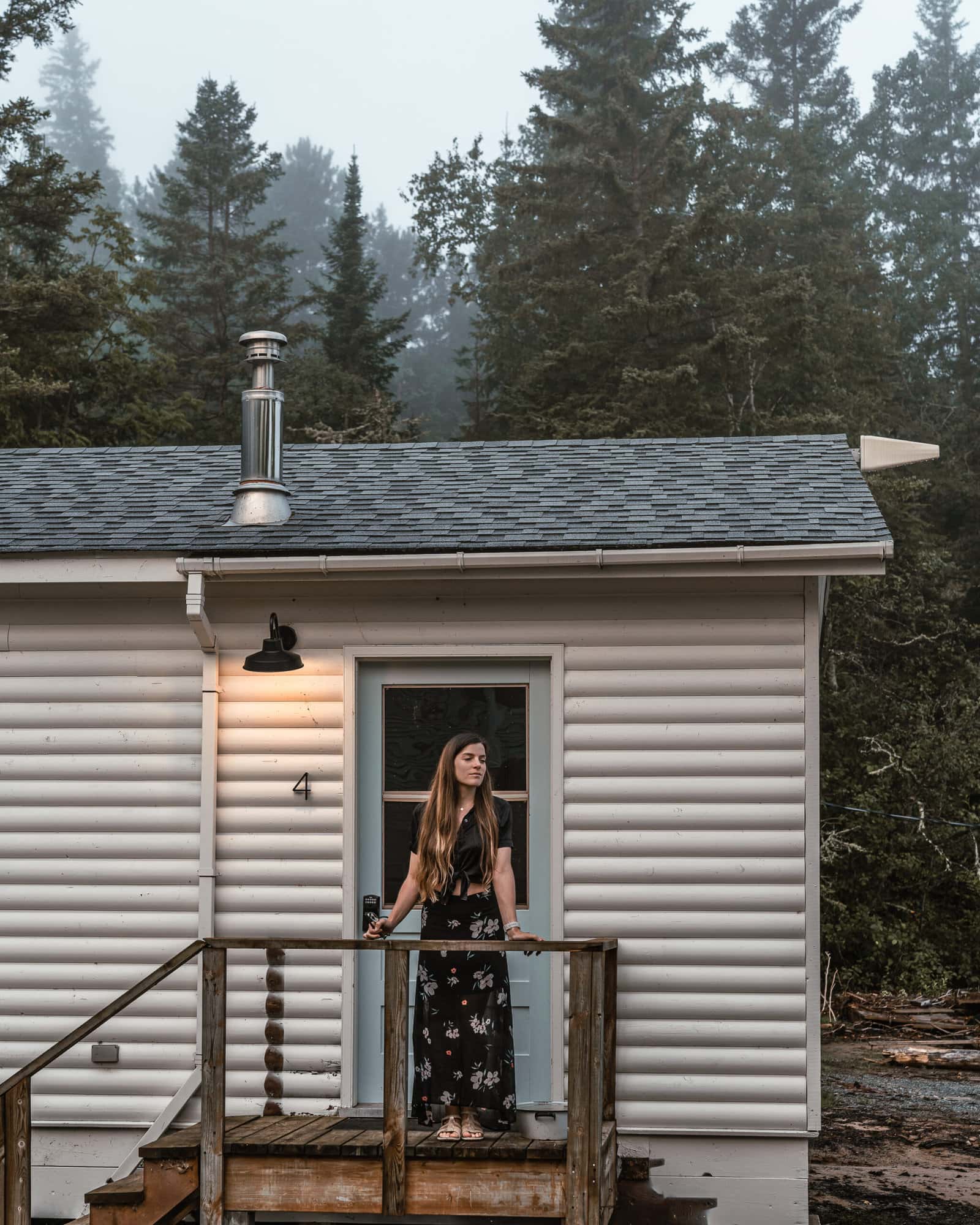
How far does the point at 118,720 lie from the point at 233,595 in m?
0.83

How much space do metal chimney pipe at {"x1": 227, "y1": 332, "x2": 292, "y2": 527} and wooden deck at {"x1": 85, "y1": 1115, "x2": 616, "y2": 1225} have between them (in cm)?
282

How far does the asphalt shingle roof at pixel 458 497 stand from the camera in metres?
6.18

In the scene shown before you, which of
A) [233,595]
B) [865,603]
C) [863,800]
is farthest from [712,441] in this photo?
[865,603]

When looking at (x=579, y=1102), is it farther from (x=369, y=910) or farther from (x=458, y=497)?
(x=458, y=497)

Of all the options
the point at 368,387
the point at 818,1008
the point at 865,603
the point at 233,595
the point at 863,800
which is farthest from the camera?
the point at 368,387

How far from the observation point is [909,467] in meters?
23.7

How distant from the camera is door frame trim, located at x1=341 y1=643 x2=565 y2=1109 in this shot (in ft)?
20.0

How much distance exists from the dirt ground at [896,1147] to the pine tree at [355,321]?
19.9 metres

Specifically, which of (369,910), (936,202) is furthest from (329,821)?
(936,202)

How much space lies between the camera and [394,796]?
6.34 metres

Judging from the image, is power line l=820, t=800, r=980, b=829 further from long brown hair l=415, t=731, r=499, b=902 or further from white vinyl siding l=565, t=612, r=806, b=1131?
long brown hair l=415, t=731, r=499, b=902

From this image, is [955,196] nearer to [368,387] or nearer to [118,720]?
[368,387]

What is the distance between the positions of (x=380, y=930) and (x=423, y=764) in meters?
1.02

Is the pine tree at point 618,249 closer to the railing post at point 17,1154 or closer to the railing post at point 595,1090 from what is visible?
the railing post at point 595,1090
